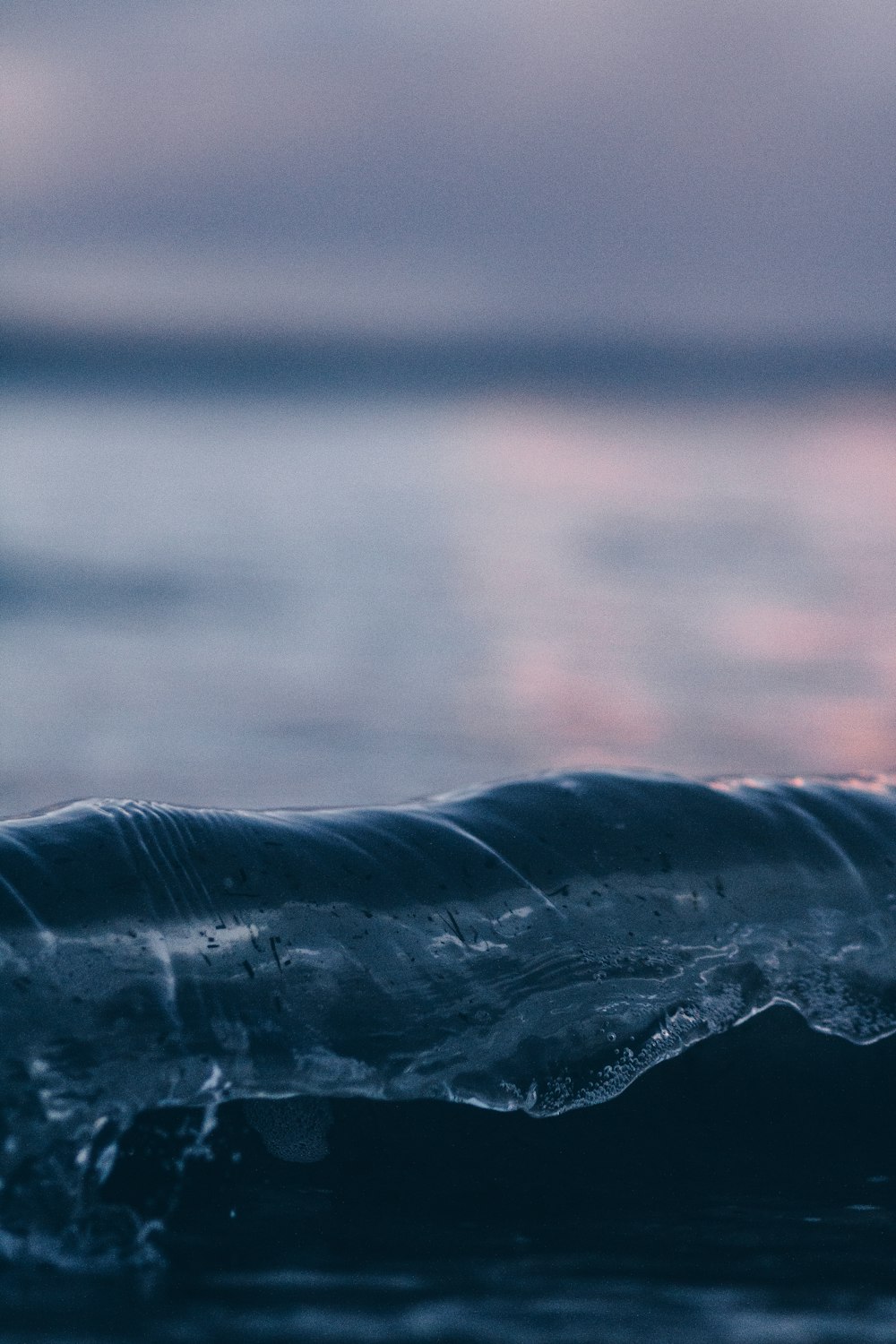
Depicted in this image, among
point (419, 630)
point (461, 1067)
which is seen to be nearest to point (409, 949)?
point (461, 1067)

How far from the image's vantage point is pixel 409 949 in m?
2.50

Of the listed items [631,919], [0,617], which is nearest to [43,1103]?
[631,919]

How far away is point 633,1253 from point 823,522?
861 centimetres

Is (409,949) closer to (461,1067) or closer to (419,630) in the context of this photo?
(461,1067)

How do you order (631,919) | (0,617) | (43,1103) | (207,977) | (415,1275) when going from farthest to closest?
(0,617) < (631,919) < (207,977) < (43,1103) < (415,1275)

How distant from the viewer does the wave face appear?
7.23ft

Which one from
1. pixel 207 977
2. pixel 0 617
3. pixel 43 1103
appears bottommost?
pixel 43 1103

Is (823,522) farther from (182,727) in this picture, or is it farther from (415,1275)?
(415,1275)

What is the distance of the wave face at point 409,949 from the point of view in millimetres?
2203

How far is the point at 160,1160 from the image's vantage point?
2.12 m

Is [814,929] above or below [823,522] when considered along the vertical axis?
below

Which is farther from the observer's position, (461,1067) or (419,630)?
(419,630)

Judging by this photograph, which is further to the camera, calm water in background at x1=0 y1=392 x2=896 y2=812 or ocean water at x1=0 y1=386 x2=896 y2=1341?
calm water in background at x1=0 y1=392 x2=896 y2=812

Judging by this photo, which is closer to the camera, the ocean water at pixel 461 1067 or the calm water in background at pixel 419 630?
the ocean water at pixel 461 1067
